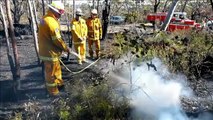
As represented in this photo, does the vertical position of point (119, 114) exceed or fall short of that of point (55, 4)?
it falls short

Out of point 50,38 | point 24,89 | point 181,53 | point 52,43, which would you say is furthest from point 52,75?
point 181,53

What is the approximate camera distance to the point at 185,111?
5.63 metres

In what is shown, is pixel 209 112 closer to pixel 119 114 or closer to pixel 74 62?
pixel 119 114

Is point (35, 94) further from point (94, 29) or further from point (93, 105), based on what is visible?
point (94, 29)

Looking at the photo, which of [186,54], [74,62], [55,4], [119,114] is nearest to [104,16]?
[74,62]

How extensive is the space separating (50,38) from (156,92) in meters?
2.20

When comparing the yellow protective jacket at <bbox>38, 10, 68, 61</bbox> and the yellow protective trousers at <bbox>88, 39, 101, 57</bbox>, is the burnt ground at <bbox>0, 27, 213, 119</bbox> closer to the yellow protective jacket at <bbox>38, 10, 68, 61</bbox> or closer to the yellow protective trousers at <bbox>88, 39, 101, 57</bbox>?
the yellow protective jacket at <bbox>38, 10, 68, 61</bbox>

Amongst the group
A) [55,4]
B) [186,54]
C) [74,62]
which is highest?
[55,4]

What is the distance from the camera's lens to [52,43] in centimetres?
591

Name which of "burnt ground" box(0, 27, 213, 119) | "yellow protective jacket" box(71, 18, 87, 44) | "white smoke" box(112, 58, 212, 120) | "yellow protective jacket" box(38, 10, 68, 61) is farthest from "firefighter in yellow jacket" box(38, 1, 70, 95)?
"yellow protective jacket" box(71, 18, 87, 44)

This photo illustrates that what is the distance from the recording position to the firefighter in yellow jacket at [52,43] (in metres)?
5.71

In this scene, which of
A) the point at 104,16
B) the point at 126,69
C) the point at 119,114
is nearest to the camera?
the point at 119,114

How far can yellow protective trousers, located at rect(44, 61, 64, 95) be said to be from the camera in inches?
236

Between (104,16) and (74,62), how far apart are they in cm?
506
